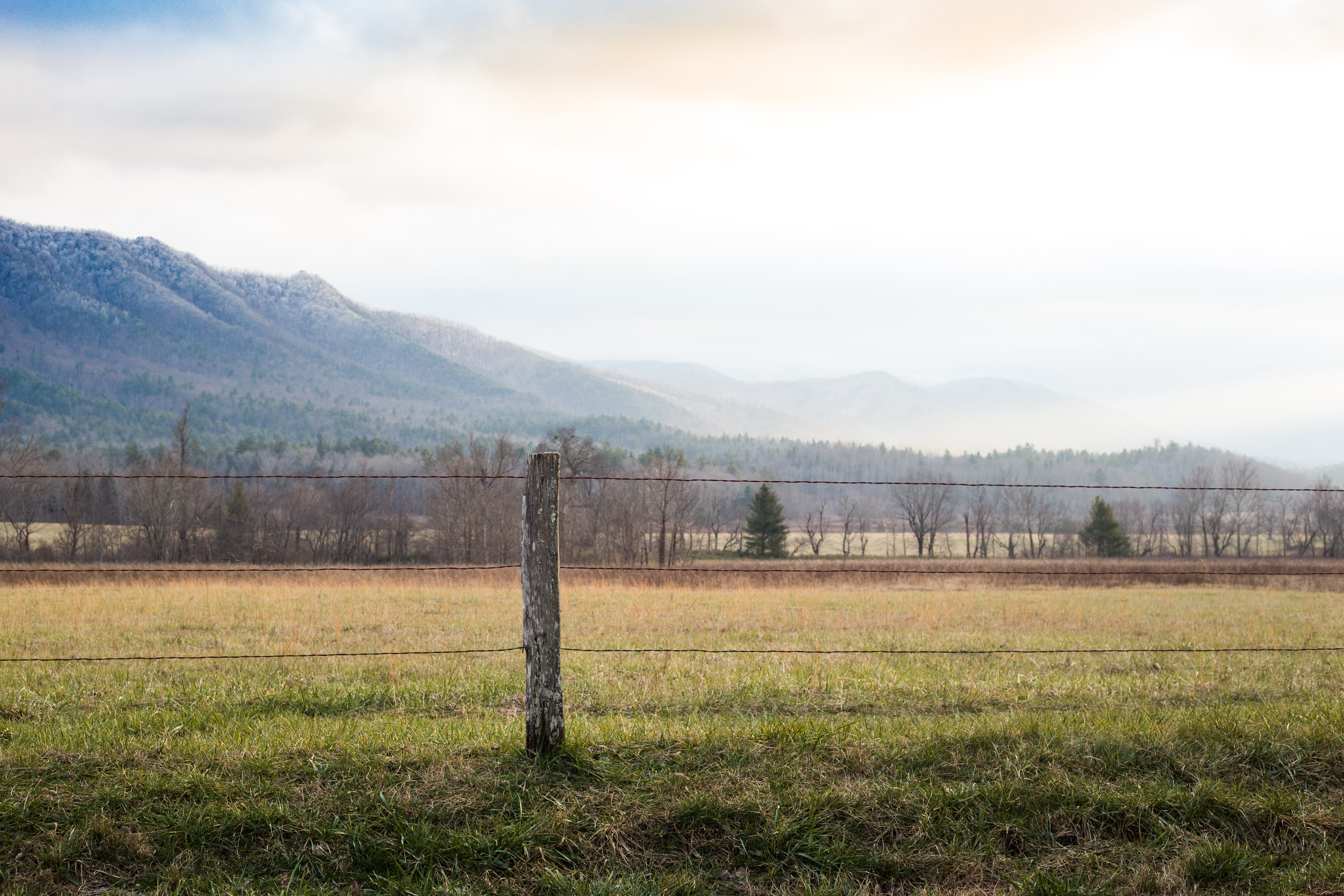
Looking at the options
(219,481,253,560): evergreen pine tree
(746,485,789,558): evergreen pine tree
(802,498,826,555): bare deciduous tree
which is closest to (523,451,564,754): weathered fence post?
(802,498,826,555): bare deciduous tree

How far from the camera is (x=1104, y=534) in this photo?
78188 mm

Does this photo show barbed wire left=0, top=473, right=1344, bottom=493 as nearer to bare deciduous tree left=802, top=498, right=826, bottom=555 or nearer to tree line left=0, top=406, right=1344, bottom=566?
tree line left=0, top=406, right=1344, bottom=566

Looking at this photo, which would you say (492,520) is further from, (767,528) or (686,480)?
(686,480)

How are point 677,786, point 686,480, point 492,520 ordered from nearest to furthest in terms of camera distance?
point 677,786
point 686,480
point 492,520

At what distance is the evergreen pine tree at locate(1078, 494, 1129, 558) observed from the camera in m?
77.9

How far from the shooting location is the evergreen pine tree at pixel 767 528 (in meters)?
75.3

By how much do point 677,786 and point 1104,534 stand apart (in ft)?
271

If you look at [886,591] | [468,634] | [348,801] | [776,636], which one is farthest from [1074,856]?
[886,591]

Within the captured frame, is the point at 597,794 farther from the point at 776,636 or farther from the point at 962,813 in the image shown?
the point at 776,636

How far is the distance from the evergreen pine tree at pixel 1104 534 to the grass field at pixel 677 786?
74.4m

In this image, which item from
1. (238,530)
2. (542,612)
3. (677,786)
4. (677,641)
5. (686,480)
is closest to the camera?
(677,786)

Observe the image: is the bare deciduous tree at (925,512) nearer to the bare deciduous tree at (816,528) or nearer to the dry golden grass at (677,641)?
the bare deciduous tree at (816,528)

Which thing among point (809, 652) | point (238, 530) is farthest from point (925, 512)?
point (809, 652)

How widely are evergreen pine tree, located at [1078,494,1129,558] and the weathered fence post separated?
3176 inches
